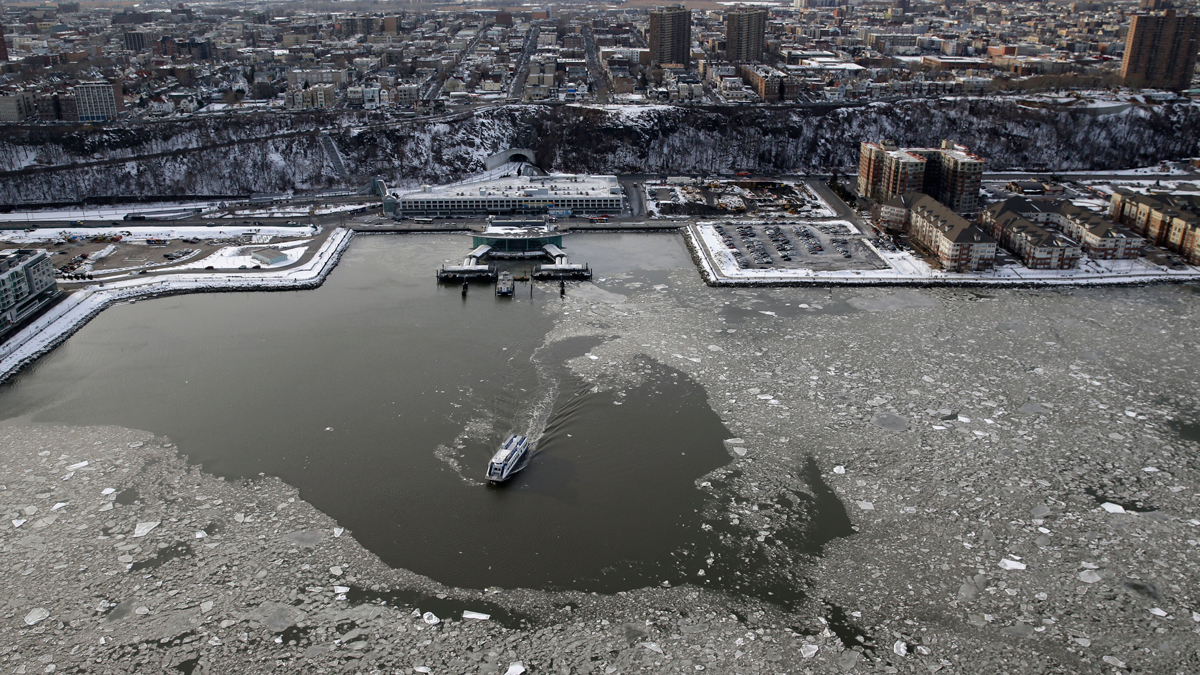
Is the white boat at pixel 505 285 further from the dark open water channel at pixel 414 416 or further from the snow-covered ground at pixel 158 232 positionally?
the snow-covered ground at pixel 158 232

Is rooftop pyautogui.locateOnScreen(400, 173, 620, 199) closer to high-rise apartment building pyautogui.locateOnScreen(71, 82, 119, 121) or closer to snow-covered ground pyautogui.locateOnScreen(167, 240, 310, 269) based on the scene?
snow-covered ground pyautogui.locateOnScreen(167, 240, 310, 269)

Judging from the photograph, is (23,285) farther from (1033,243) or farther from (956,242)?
(1033,243)

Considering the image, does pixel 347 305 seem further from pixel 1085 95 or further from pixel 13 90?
pixel 1085 95

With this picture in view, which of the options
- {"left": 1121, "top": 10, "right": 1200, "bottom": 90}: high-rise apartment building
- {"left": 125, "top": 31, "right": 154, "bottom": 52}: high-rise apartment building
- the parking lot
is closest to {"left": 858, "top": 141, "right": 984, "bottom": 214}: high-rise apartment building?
the parking lot

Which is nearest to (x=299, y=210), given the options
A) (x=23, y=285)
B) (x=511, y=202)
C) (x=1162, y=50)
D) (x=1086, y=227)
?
(x=511, y=202)

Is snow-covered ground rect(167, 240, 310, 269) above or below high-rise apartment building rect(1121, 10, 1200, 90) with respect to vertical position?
below

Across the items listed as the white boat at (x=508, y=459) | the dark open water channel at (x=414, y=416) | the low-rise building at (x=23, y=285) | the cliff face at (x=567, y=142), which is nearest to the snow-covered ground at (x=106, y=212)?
the cliff face at (x=567, y=142)

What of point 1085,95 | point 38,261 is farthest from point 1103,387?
point 1085,95
